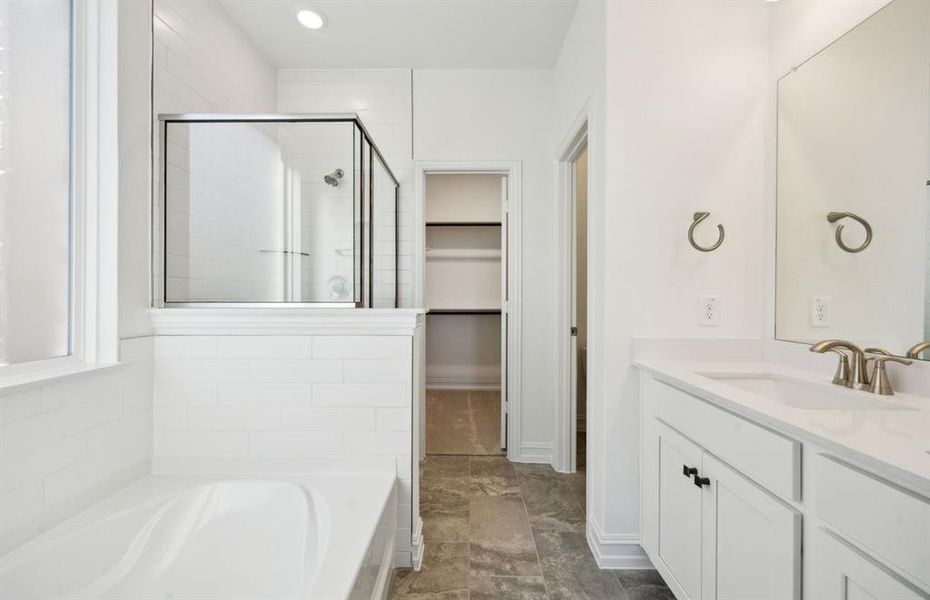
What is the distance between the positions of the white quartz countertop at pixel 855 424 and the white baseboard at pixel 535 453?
5.04ft

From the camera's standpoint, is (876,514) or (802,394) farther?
(802,394)

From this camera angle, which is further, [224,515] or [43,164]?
[224,515]

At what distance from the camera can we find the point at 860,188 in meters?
1.28

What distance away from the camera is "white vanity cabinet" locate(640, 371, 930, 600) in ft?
2.24

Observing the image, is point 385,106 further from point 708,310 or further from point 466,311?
point 466,311

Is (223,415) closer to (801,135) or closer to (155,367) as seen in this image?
(155,367)

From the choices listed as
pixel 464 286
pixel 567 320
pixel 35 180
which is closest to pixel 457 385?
pixel 464 286

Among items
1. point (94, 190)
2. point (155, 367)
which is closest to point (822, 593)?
point (155, 367)

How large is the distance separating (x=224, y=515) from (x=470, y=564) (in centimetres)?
99

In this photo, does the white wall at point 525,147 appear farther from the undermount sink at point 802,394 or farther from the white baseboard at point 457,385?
→ the white baseboard at point 457,385

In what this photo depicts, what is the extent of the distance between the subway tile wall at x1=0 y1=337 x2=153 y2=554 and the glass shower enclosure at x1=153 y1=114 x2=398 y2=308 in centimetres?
39

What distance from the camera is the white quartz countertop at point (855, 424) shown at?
67cm

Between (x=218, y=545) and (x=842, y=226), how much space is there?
2305mm

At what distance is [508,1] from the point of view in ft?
7.04
